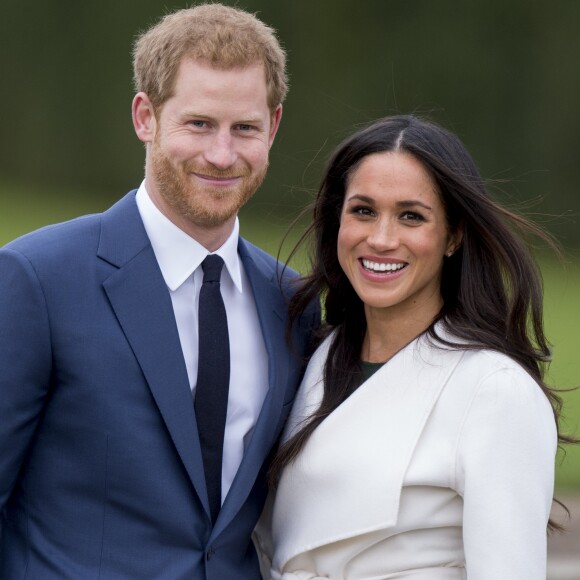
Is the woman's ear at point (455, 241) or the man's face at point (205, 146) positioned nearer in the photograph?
the man's face at point (205, 146)

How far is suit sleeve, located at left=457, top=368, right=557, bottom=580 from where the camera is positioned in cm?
247

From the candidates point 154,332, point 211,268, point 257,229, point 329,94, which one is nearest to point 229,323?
point 211,268

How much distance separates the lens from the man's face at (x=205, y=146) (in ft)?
8.75

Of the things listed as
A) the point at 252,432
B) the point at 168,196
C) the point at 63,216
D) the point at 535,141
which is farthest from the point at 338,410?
the point at 535,141

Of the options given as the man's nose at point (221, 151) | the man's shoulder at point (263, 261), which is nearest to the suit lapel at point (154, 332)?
the man's nose at point (221, 151)

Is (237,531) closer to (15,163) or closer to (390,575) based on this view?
(390,575)

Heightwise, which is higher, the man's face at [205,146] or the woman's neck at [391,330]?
the man's face at [205,146]

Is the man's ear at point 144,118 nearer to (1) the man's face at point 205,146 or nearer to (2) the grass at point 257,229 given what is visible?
(1) the man's face at point 205,146

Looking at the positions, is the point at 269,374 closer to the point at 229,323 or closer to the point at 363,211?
the point at 229,323

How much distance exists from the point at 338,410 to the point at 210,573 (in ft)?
1.56

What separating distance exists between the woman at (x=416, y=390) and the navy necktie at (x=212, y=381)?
222mm

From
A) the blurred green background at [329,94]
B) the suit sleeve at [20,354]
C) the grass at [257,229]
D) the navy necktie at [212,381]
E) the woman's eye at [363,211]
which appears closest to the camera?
the suit sleeve at [20,354]

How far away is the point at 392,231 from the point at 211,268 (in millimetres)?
428

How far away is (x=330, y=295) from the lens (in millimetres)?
3066
